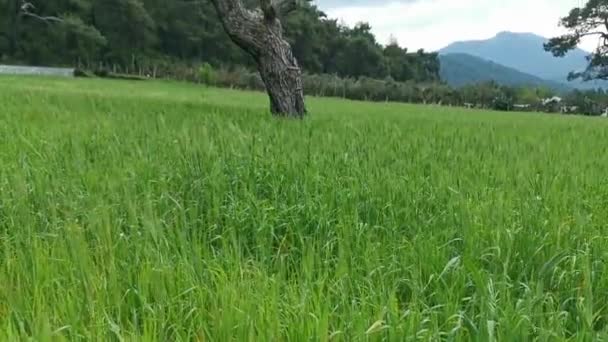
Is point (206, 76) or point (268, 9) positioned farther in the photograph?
point (206, 76)

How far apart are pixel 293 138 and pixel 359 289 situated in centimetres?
311

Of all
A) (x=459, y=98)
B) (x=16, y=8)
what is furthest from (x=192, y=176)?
(x=16, y=8)

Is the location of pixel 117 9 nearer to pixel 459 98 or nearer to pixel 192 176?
pixel 459 98

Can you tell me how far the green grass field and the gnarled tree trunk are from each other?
4402mm

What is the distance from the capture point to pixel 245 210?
2479 mm

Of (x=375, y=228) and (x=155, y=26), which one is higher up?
(x=155, y=26)

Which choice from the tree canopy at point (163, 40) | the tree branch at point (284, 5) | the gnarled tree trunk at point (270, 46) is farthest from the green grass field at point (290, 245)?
the tree canopy at point (163, 40)

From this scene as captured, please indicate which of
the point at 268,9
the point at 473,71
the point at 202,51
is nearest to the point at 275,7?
the point at 268,9

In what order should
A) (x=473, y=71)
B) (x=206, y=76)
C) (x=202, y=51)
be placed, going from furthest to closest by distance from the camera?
(x=473, y=71), (x=202, y=51), (x=206, y=76)

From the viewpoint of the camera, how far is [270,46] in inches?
322

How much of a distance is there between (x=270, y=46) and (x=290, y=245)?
633 centimetres

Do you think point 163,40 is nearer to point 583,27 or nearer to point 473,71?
point 583,27

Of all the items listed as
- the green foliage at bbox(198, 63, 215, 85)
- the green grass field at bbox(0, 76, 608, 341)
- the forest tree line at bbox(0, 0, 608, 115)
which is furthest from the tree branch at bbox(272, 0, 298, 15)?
the green foliage at bbox(198, 63, 215, 85)

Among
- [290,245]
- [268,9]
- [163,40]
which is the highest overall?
[163,40]
